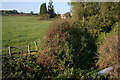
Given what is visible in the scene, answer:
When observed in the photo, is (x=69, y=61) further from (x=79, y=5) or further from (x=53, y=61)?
(x=79, y=5)

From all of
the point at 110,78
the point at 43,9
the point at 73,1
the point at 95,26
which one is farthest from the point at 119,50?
the point at 43,9

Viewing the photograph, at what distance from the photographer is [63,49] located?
4523mm

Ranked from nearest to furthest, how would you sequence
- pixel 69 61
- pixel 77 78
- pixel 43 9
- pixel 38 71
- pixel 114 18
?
1. pixel 77 78
2. pixel 38 71
3. pixel 69 61
4. pixel 114 18
5. pixel 43 9

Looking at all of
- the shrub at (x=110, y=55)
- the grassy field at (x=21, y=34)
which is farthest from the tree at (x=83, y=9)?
the shrub at (x=110, y=55)

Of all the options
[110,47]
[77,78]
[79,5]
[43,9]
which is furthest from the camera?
[43,9]

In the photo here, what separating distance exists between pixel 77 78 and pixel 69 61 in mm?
1048

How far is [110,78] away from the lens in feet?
12.1

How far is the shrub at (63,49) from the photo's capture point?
4262 millimetres

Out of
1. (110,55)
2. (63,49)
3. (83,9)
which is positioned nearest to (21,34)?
(83,9)

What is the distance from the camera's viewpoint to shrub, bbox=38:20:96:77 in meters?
4.26

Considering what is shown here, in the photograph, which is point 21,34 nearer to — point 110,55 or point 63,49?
point 63,49

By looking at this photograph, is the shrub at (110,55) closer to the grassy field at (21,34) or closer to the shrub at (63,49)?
the shrub at (63,49)

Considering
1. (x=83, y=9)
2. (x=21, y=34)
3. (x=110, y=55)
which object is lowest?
(x=110, y=55)

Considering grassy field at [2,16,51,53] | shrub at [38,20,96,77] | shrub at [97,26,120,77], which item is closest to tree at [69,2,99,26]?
grassy field at [2,16,51,53]
